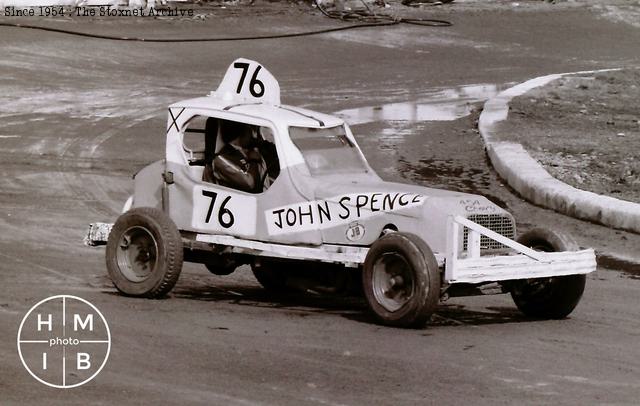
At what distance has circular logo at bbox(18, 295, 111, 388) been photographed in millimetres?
8422

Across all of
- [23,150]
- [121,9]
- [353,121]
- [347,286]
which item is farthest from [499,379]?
[121,9]

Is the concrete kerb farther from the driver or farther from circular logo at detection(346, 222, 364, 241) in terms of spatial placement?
circular logo at detection(346, 222, 364, 241)

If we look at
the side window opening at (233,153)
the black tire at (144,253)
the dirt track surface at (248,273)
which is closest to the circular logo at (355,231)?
the dirt track surface at (248,273)

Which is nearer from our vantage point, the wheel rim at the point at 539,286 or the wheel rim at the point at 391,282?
the wheel rim at the point at 391,282

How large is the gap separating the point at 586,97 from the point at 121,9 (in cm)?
1123

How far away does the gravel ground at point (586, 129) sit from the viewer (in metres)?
16.8

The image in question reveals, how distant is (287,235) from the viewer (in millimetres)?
11008

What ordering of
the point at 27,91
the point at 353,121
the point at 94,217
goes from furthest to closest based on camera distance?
the point at 27,91
the point at 353,121
the point at 94,217

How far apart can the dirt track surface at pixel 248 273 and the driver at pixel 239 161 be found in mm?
911

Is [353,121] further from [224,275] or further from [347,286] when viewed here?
[347,286]

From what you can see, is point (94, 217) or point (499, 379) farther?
point (94, 217)

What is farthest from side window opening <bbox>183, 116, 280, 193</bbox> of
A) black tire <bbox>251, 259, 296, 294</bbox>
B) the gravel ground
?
the gravel ground

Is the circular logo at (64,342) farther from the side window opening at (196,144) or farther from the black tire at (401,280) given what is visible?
the black tire at (401,280)

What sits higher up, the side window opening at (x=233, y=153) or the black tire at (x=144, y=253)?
the side window opening at (x=233, y=153)
